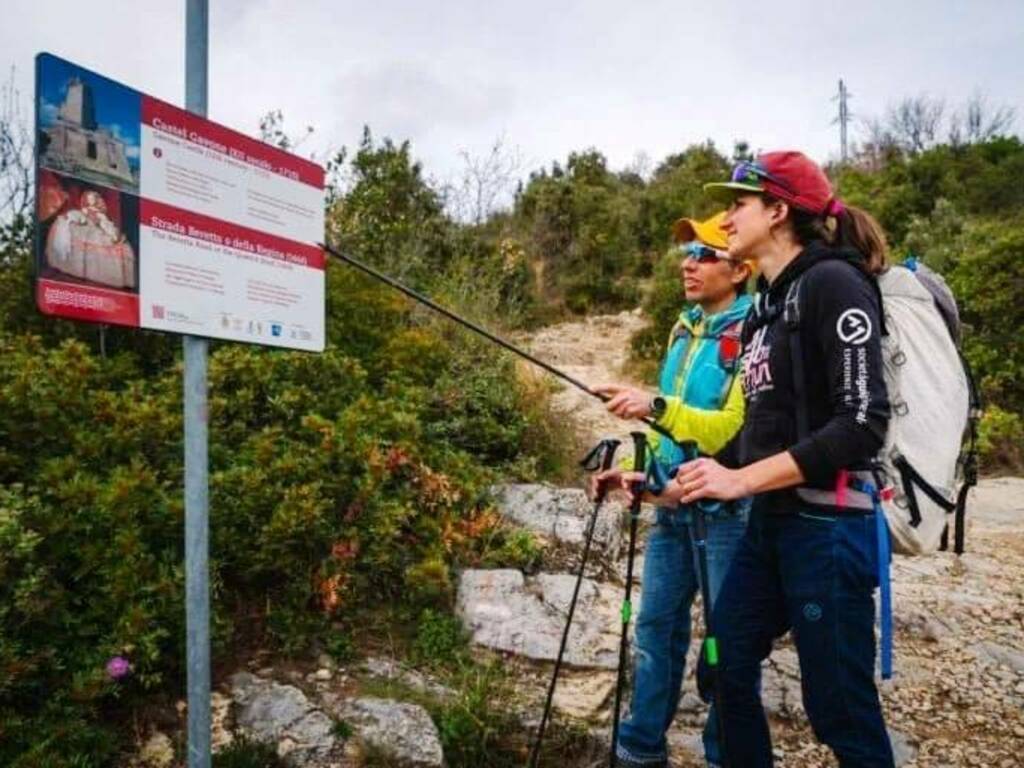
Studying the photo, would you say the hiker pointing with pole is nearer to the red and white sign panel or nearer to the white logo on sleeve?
the white logo on sleeve

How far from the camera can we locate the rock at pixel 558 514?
486 centimetres

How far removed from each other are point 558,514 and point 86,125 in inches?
144

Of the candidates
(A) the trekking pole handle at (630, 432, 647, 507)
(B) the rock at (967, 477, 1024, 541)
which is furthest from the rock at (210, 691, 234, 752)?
(B) the rock at (967, 477, 1024, 541)

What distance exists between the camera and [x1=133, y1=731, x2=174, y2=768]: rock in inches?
111

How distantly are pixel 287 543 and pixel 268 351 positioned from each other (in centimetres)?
163

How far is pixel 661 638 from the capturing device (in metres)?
2.94

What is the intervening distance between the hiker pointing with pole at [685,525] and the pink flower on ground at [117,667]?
1.88 meters

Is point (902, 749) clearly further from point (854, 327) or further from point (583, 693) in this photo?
point (854, 327)

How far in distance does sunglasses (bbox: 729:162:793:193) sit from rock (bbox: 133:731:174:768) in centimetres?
283

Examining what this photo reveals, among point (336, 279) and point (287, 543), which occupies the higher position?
point (336, 279)

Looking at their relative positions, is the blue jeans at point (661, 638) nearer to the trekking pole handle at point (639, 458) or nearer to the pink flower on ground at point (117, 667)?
the trekking pole handle at point (639, 458)

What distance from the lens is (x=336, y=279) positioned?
6062mm

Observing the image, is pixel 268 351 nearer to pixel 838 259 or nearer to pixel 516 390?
pixel 516 390

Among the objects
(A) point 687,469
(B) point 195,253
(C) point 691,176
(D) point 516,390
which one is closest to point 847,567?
(A) point 687,469
